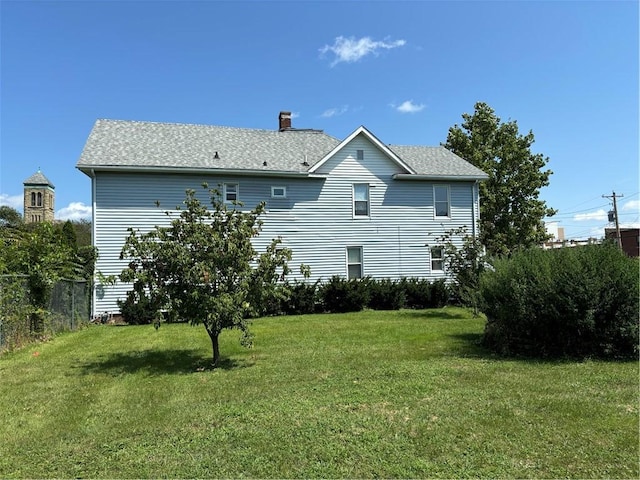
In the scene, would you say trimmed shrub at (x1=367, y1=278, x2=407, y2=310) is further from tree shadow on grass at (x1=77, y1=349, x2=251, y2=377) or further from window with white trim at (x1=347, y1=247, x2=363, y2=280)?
tree shadow on grass at (x1=77, y1=349, x2=251, y2=377)

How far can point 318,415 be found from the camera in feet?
16.6

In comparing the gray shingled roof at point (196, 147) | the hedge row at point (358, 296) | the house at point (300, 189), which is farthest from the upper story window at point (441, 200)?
the gray shingled roof at point (196, 147)

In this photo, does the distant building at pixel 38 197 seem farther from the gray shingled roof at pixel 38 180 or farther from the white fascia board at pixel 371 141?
the white fascia board at pixel 371 141

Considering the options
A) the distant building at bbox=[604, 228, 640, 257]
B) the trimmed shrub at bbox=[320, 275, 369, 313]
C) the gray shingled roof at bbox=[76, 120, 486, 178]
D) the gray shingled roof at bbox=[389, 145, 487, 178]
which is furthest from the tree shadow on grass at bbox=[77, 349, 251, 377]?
the distant building at bbox=[604, 228, 640, 257]

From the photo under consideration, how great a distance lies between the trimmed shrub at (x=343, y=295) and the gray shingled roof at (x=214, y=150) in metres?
4.57

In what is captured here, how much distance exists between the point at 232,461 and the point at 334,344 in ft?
19.0

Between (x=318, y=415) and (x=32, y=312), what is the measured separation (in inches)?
330

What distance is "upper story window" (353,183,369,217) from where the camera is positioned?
61.7 ft

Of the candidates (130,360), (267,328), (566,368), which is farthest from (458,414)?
(267,328)

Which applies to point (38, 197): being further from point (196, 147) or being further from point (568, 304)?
point (568, 304)

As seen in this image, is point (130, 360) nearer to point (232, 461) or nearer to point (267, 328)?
point (267, 328)

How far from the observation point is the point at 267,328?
12508 mm

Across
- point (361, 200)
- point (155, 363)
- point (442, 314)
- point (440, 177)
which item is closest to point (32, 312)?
point (155, 363)

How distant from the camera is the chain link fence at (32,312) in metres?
9.34
